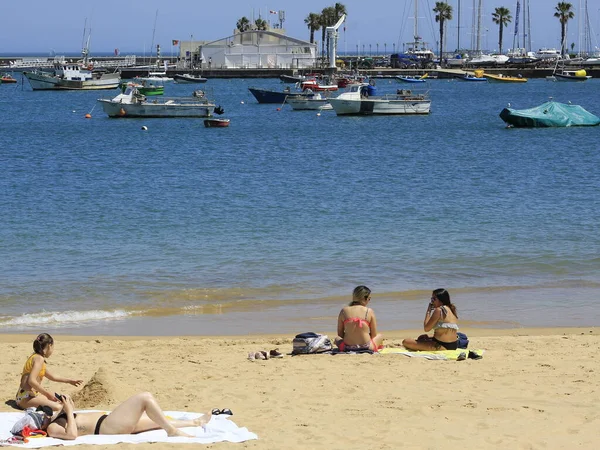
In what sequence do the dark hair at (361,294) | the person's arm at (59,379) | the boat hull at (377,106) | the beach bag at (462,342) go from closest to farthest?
1. the person's arm at (59,379)
2. the dark hair at (361,294)
3. the beach bag at (462,342)
4. the boat hull at (377,106)

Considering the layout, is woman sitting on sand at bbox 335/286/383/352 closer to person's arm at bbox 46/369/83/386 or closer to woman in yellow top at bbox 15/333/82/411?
person's arm at bbox 46/369/83/386

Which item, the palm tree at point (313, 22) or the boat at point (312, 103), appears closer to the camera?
the boat at point (312, 103)

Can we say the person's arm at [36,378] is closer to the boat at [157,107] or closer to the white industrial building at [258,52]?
the boat at [157,107]

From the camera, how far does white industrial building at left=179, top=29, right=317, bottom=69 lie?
135m

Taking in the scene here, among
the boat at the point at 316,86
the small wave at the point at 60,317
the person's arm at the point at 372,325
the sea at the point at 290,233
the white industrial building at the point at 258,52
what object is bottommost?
the small wave at the point at 60,317

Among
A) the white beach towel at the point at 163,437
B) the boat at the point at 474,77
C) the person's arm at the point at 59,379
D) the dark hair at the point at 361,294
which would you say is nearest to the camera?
the white beach towel at the point at 163,437

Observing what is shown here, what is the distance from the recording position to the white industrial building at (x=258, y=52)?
135 metres

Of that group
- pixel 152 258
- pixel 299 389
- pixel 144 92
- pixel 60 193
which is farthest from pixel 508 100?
pixel 299 389

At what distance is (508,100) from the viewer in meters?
91.9

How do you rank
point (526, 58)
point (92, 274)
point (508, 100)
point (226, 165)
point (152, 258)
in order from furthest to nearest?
point (526, 58) < point (508, 100) < point (226, 165) < point (152, 258) < point (92, 274)

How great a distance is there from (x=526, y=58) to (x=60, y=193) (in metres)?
132

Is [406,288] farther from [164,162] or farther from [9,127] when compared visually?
[9,127]

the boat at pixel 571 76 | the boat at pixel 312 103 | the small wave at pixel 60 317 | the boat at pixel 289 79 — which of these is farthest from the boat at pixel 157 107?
the boat at pixel 571 76

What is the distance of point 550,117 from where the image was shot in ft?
179
